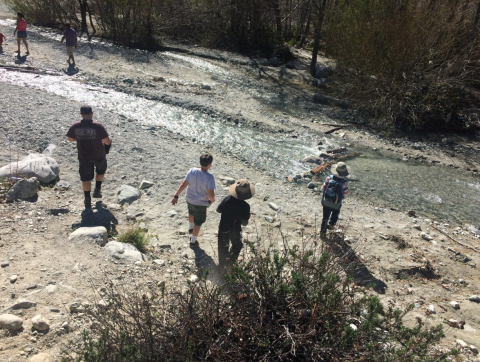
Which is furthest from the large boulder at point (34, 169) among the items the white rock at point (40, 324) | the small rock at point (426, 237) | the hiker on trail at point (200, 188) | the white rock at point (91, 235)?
the small rock at point (426, 237)

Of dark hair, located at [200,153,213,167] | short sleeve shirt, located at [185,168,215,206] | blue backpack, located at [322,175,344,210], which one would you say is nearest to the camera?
dark hair, located at [200,153,213,167]

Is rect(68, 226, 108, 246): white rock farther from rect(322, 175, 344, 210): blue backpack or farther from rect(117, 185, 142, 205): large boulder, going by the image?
rect(322, 175, 344, 210): blue backpack

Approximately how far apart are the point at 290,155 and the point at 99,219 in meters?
5.13

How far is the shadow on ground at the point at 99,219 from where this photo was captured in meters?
5.08

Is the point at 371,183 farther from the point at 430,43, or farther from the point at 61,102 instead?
the point at 61,102

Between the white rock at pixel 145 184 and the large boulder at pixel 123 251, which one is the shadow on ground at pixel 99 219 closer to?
the large boulder at pixel 123 251

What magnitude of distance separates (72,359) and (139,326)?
55cm

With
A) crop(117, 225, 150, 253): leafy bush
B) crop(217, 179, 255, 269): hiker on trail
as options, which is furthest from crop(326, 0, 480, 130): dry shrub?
crop(117, 225, 150, 253): leafy bush

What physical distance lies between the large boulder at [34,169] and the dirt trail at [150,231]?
0.24m

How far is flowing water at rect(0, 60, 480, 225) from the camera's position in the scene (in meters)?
7.75

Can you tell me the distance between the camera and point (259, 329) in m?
2.69

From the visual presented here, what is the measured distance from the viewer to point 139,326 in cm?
261

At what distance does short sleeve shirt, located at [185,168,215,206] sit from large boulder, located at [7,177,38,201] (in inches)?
95.4

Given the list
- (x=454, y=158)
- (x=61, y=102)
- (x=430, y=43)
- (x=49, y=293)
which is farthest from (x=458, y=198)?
(x=61, y=102)
